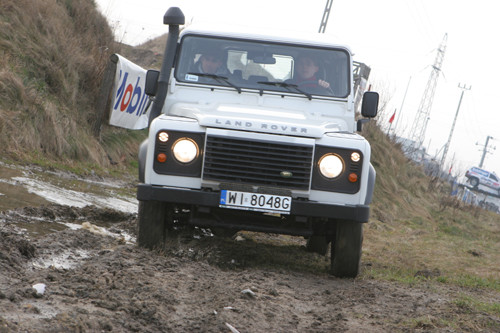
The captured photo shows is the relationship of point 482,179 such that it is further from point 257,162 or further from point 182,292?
point 182,292

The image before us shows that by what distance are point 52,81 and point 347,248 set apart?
938 cm

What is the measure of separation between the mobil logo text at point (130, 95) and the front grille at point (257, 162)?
9735 millimetres

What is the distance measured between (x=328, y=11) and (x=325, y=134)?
23.5 m

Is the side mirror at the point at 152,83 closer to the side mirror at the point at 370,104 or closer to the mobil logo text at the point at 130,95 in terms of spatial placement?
the side mirror at the point at 370,104

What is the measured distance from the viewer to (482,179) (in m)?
74.4

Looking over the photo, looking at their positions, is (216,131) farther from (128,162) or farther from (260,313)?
(128,162)

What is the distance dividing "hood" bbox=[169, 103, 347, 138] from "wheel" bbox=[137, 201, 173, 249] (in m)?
0.85

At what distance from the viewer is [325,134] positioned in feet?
18.5

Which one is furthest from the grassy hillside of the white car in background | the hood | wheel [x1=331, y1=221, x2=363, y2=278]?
the white car in background

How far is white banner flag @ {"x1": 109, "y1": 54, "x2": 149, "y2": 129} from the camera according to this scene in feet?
48.4

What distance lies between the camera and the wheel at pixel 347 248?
18.8ft

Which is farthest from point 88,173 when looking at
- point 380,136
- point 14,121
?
point 380,136

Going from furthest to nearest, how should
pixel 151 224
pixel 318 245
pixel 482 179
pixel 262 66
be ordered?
pixel 482 179 → pixel 318 245 → pixel 262 66 → pixel 151 224

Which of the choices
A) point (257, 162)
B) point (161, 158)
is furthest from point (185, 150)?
point (257, 162)
